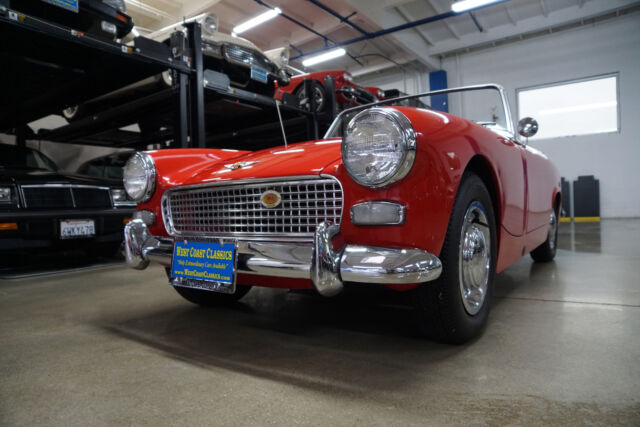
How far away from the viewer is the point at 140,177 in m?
→ 1.96

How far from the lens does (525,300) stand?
85.3 inches

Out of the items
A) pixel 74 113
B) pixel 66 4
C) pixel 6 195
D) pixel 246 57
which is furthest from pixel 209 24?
pixel 74 113

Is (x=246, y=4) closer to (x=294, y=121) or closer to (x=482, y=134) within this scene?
(x=294, y=121)

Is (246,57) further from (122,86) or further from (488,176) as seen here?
(488,176)

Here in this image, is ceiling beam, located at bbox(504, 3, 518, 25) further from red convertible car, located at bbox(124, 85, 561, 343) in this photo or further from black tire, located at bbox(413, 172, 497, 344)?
black tire, located at bbox(413, 172, 497, 344)

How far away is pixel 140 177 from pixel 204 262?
655 millimetres

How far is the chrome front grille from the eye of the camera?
4.78ft

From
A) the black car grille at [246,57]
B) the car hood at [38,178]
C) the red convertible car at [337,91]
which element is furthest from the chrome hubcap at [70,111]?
the red convertible car at [337,91]

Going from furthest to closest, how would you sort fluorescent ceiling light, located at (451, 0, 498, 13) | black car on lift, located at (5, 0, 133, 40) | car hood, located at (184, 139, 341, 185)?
1. fluorescent ceiling light, located at (451, 0, 498, 13)
2. black car on lift, located at (5, 0, 133, 40)
3. car hood, located at (184, 139, 341, 185)

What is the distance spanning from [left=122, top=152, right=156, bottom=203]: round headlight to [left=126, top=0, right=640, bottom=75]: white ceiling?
7174mm

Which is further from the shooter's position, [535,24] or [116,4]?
[535,24]

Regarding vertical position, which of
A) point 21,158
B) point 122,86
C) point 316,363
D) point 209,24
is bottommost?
point 316,363

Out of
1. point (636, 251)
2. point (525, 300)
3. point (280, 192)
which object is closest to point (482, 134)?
point (280, 192)

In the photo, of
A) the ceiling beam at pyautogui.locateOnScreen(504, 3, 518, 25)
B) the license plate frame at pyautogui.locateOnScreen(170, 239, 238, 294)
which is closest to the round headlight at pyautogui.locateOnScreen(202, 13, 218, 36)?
the license plate frame at pyautogui.locateOnScreen(170, 239, 238, 294)
